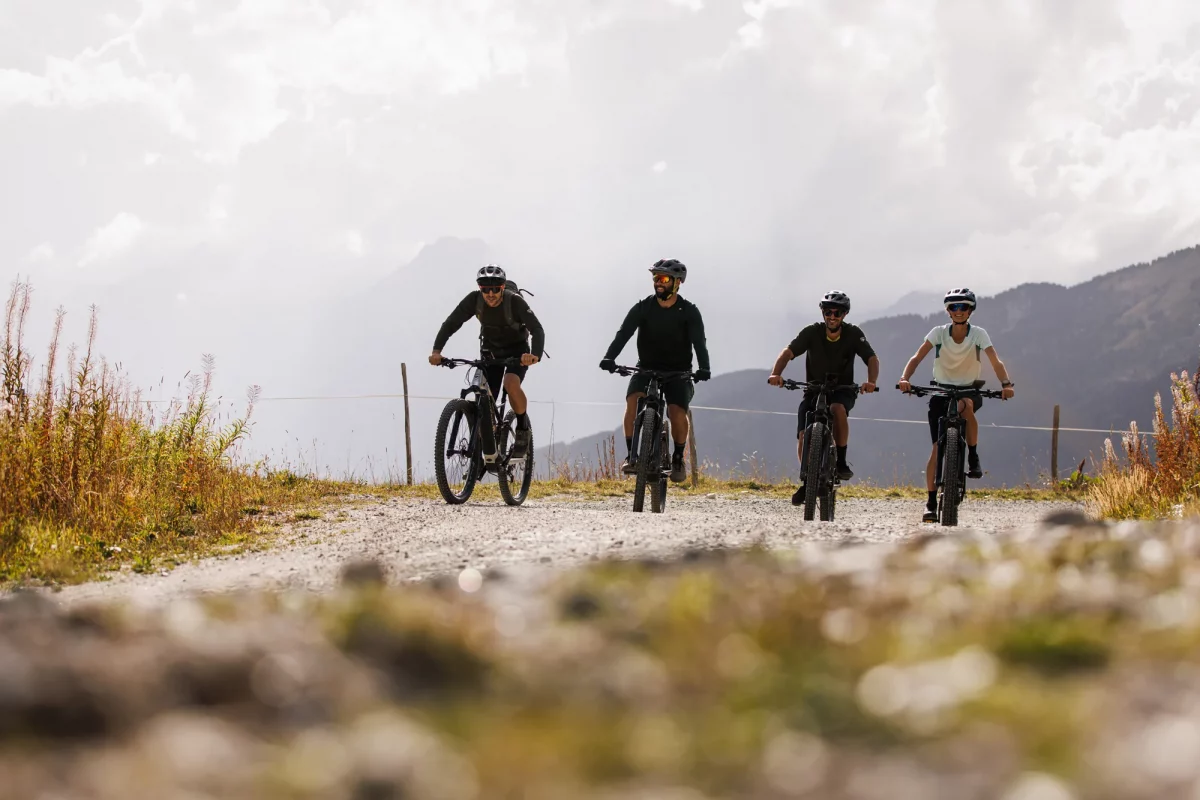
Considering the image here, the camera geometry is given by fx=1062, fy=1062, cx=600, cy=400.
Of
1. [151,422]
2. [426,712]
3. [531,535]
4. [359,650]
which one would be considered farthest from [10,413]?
[426,712]

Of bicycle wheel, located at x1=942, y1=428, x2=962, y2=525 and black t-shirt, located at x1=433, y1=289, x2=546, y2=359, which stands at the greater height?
black t-shirt, located at x1=433, y1=289, x2=546, y2=359

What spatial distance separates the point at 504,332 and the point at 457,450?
50.4 inches

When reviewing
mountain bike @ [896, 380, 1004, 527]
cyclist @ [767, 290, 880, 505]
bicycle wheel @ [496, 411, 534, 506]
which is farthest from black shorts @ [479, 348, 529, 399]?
mountain bike @ [896, 380, 1004, 527]

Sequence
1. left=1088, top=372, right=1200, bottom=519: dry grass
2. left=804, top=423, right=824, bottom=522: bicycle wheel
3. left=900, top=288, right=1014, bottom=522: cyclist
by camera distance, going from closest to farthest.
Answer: left=1088, top=372, right=1200, bottom=519: dry grass < left=804, top=423, right=824, bottom=522: bicycle wheel < left=900, top=288, right=1014, bottom=522: cyclist

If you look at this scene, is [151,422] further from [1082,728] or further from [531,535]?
[1082,728]

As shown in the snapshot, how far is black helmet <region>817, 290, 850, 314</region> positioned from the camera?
9.54m

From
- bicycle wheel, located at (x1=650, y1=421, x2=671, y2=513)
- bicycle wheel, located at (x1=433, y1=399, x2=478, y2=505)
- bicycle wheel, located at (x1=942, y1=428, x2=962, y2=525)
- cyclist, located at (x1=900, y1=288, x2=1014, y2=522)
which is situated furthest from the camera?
bicycle wheel, located at (x1=433, y1=399, x2=478, y2=505)

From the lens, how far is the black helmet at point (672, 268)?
9930mm

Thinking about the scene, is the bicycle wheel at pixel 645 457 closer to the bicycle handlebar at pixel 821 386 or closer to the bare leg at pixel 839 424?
the bicycle handlebar at pixel 821 386

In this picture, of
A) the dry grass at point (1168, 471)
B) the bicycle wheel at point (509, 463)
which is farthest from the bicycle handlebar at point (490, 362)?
the dry grass at point (1168, 471)

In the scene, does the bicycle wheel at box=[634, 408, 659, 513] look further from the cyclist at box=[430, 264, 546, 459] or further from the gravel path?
the cyclist at box=[430, 264, 546, 459]

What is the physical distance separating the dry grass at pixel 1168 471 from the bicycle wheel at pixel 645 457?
12.8 ft

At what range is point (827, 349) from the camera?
31.8ft

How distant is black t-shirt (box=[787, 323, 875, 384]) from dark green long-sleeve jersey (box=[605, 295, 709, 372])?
3.13ft
